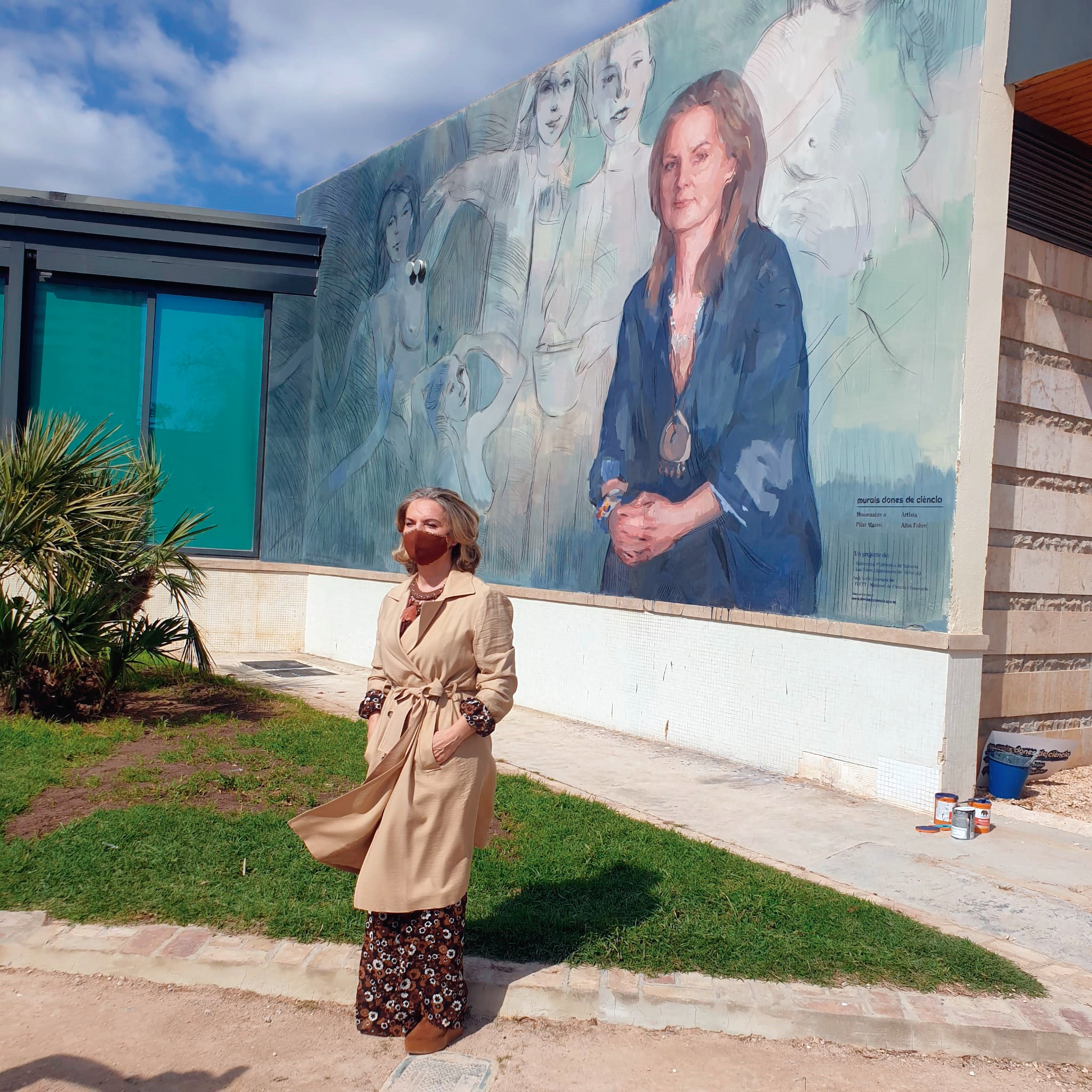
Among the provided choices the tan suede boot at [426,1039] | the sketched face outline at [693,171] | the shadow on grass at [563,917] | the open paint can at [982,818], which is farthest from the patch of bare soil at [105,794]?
the sketched face outline at [693,171]

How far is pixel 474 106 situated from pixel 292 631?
→ 7.79 meters

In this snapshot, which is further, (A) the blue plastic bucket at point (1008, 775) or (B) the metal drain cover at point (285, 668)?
(B) the metal drain cover at point (285, 668)

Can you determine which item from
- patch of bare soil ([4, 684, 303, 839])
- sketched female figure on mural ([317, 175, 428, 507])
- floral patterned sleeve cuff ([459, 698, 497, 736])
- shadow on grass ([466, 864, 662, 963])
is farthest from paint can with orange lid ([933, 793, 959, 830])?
sketched female figure on mural ([317, 175, 428, 507])

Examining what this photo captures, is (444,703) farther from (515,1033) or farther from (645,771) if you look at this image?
(645,771)

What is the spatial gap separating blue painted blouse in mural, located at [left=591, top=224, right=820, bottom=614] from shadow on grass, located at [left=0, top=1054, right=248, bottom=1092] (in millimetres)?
5850

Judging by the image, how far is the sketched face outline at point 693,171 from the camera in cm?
936

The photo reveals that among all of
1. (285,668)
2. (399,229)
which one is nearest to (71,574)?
(285,668)

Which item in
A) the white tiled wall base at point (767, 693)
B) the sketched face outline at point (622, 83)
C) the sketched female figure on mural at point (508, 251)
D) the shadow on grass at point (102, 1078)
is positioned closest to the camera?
the shadow on grass at point (102, 1078)

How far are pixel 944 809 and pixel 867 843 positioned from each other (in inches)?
29.7

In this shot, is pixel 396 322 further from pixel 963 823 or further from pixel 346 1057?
pixel 346 1057

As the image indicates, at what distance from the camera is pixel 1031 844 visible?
6547 mm

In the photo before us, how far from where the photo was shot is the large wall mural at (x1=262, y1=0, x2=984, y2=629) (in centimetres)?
763

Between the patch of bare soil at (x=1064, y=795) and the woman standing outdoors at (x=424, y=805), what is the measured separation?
205 inches

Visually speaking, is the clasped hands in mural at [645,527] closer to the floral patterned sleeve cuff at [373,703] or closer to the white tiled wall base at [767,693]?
the white tiled wall base at [767,693]
